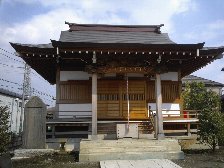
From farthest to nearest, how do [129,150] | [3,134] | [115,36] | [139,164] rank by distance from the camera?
[115,36], [3,134], [129,150], [139,164]

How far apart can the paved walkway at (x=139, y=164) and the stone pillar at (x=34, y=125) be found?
3709 mm

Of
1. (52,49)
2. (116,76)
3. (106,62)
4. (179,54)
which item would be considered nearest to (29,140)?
(52,49)

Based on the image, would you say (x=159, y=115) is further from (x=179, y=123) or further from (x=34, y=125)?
(x=34, y=125)

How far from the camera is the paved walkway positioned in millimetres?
9930

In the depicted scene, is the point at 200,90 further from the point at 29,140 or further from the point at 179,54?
the point at 29,140

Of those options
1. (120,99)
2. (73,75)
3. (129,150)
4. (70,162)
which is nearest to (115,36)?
(73,75)

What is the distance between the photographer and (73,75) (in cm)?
1659

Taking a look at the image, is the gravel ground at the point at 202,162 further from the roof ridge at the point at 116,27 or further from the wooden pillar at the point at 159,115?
the roof ridge at the point at 116,27

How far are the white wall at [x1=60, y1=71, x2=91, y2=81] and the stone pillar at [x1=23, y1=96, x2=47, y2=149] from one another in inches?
139

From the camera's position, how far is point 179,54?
14227 mm

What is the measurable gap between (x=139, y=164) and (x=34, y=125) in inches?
212

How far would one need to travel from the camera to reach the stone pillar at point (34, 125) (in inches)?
504

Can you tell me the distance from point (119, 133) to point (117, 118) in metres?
2.54

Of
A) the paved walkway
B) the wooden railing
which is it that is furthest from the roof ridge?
the paved walkway
